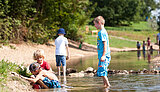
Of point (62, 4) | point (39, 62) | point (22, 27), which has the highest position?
point (62, 4)

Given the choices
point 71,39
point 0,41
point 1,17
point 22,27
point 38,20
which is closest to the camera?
point 0,41

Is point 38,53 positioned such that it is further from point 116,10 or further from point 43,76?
point 116,10

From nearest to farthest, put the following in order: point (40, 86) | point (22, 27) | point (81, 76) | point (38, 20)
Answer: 1. point (40, 86)
2. point (81, 76)
3. point (22, 27)
4. point (38, 20)

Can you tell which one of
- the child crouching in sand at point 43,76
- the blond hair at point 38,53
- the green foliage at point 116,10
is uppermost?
the green foliage at point 116,10

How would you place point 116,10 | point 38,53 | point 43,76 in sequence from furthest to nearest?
point 116,10
point 43,76
point 38,53

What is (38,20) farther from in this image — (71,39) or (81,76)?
(81,76)

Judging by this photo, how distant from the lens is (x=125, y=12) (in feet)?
274

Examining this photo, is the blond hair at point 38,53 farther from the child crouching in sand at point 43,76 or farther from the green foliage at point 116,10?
the green foliage at point 116,10

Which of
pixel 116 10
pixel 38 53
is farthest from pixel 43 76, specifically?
pixel 116 10

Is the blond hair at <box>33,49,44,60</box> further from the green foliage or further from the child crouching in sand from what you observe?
the green foliage

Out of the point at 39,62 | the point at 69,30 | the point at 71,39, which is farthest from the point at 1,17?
the point at 39,62

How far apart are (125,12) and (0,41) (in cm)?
6438

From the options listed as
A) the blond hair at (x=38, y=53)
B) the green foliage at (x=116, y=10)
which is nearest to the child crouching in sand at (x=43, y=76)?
the blond hair at (x=38, y=53)

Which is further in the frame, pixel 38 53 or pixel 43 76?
pixel 43 76
